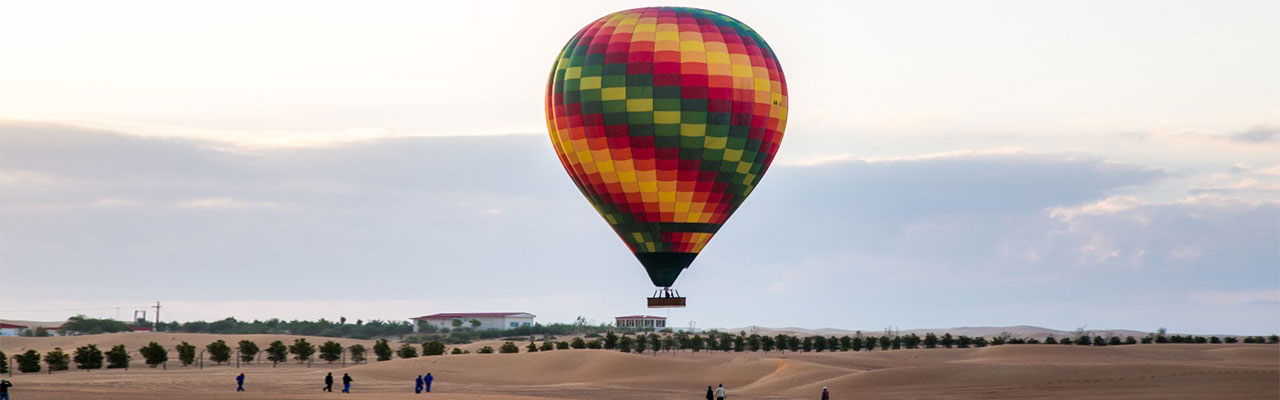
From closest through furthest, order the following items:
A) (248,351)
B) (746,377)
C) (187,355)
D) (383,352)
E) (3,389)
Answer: (3,389) < (746,377) < (187,355) < (248,351) < (383,352)

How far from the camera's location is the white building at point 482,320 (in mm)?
156125

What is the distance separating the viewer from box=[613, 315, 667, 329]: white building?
161m

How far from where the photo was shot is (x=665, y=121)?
45281 mm

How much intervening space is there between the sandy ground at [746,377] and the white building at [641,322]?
70.2 metres

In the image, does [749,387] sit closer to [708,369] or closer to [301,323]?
[708,369]

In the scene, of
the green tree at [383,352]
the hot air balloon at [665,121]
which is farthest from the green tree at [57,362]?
the hot air balloon at [665,121]

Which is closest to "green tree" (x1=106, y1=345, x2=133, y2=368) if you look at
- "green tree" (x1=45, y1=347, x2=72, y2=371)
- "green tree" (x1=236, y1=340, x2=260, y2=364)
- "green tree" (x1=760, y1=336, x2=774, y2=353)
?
"green tree" (x1=45, y1=347, x2=72, y2=371)

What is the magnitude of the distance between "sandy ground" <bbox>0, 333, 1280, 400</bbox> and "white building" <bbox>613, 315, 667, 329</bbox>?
7015 cm

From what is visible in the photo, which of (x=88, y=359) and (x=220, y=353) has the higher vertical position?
(x=220, y=353)

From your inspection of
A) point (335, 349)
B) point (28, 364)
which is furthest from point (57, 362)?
point (335, 349)

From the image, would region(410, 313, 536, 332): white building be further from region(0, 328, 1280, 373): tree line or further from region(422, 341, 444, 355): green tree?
region(422, 341, 444, 355): green tree

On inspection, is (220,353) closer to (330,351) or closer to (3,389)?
(330,351)

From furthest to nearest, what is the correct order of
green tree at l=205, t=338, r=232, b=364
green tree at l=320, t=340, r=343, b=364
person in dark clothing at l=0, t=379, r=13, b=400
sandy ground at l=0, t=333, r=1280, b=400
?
green tree at l=320, t=340, r=343, b=364, green tree at l=205, t=338, r=232, b=364, sandy ground at l=0, t=333, r=1280, b=400, person in dark clothing at l=0, t=379, r=13, b=400

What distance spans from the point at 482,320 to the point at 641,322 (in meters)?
19.4
